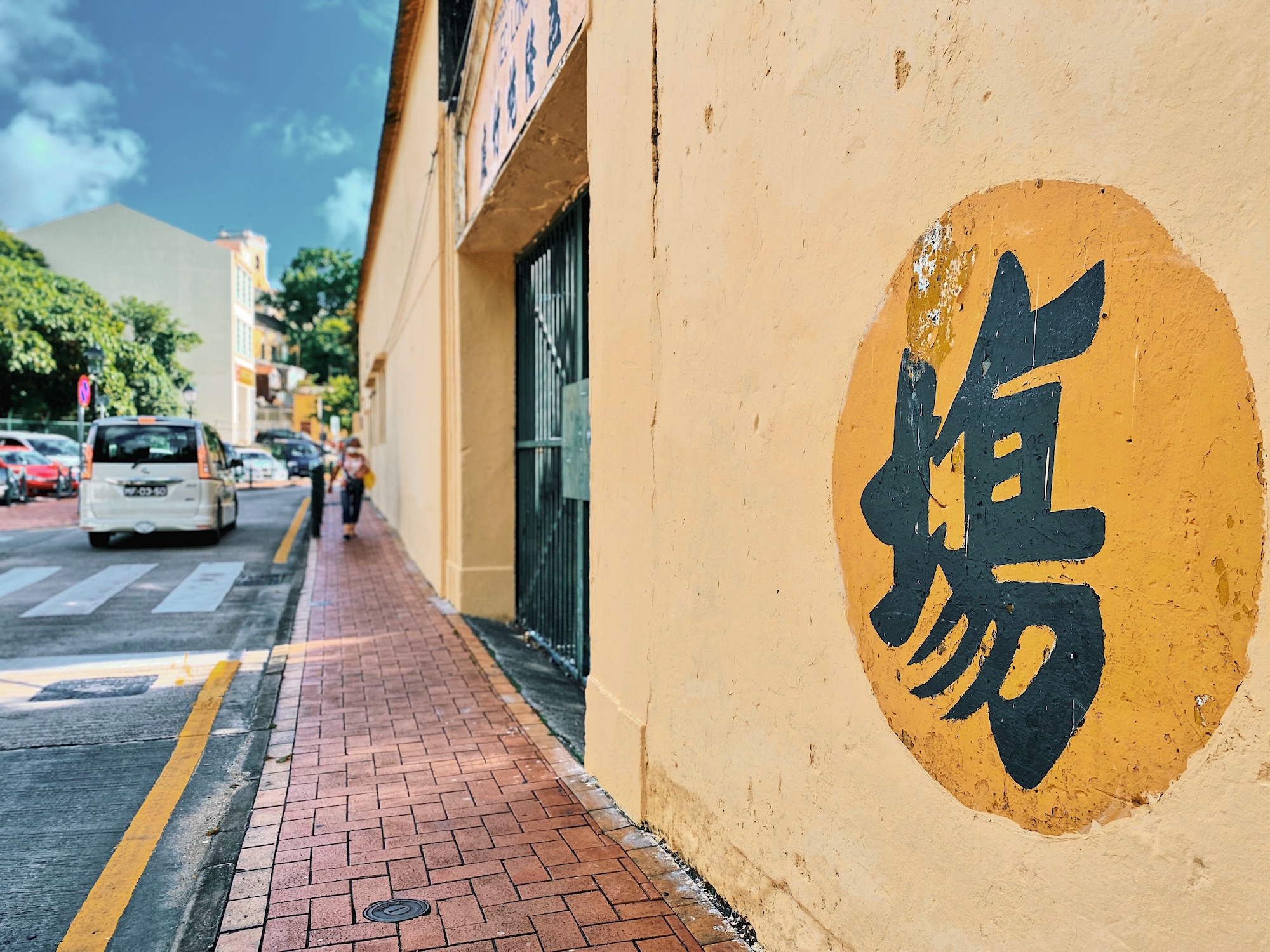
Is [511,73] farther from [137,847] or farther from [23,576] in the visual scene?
[23,576]

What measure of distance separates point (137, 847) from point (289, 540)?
1205cm

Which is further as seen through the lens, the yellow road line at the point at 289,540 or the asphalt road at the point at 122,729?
the yellow road line at the point at 289,540

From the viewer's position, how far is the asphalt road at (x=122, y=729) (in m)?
3.37

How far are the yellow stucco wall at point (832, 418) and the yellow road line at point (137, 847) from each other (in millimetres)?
1936

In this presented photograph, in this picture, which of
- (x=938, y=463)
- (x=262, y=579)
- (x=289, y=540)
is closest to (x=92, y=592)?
(x=262, y=579)

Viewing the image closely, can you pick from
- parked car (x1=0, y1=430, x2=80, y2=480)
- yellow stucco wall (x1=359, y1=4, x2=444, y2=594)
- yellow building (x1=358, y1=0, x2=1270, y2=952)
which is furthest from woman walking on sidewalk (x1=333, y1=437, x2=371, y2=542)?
parked car (x1=0, y1=430, x2=80, y2=480)

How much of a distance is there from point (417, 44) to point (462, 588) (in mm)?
7052

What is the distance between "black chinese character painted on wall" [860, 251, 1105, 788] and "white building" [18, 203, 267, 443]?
A: 160ft

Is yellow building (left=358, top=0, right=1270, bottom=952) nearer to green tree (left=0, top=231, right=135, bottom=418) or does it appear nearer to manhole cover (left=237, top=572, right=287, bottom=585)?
manhole cover (left=237, top=572, right=287, bottom=585)

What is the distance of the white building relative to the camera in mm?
44969

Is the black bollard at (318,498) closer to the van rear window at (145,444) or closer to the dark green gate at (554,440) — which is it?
the van rear window at (145,444)

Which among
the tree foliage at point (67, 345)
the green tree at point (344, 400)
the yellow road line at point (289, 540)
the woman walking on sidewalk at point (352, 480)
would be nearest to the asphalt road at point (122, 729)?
the yellow road line at point (289, 540)

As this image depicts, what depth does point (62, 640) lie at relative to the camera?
7492mm

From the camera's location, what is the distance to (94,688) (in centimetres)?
613
